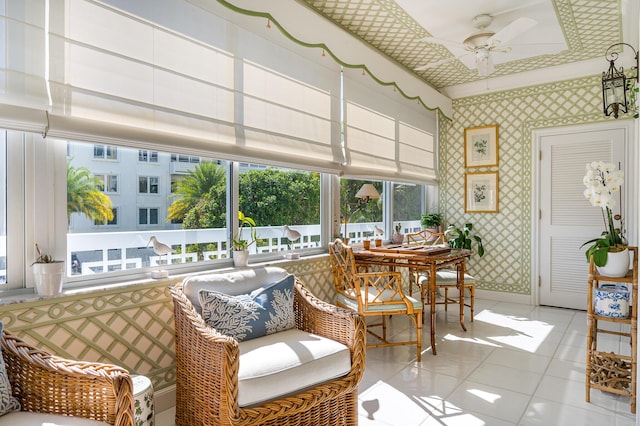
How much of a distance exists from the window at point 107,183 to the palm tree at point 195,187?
0.38 meters

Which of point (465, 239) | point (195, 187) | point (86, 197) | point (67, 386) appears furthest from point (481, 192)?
point (67, 386)

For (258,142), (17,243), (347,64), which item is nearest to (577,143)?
(347,64)

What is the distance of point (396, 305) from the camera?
3.15 metres

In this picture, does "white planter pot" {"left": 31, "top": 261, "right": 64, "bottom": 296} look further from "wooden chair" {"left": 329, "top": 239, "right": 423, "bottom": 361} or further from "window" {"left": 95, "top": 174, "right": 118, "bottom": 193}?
"wooden chair" {"left": 329, "top": 239, "right": 423, "bottom": 361}

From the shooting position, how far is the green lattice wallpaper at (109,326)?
73.0 inches

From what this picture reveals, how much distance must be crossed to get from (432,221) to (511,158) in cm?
128

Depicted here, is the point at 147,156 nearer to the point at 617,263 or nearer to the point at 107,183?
the point at 107,183

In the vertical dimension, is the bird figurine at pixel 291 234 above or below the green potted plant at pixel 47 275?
above

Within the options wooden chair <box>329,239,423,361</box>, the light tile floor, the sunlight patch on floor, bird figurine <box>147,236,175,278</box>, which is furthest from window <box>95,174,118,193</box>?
the sunlight patch on floor

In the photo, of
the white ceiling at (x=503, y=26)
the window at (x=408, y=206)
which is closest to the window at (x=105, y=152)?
the white ceiling at (x=503, y=26)

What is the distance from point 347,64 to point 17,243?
2776 mm

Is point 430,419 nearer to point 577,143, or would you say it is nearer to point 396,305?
point 396,305

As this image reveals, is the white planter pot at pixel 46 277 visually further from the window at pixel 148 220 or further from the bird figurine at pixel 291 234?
the bird figurine at pixel 291 234

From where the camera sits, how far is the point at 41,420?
54.2 inches
